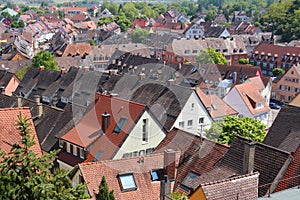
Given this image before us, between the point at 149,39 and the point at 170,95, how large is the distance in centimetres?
6967

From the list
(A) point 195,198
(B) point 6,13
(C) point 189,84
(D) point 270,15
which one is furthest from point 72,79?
(B) point 6,13

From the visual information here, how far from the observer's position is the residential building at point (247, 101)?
4700 cm

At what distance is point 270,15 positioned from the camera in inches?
5709

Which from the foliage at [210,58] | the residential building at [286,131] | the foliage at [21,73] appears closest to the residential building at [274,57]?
the foliage at [210,58]

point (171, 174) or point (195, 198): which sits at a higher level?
point (195, 198)

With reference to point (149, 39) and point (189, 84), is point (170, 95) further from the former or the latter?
point (149, 39)

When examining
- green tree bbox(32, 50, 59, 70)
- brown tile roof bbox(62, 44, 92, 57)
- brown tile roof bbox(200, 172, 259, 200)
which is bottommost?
brown tile roof bbox(62, 44, 92, 57)

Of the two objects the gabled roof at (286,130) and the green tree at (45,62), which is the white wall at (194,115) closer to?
the gabled roof at (286,130)

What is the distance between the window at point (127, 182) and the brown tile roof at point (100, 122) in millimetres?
5420

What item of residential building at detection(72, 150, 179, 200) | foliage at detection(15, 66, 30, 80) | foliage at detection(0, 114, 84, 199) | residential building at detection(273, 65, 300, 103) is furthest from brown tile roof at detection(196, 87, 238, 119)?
foliage at detection(15, 66, 30, 80)

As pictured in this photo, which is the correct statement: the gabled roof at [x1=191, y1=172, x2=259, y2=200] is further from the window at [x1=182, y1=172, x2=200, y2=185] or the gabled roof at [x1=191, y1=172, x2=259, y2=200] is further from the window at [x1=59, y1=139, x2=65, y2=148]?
the window at [x1=59, y1=139, x2=65, y2=148]

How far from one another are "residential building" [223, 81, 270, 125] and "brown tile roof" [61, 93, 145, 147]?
20.9m

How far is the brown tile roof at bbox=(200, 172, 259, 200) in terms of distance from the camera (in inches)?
645

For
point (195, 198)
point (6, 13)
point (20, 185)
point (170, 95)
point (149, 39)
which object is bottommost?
point (6, 13)
